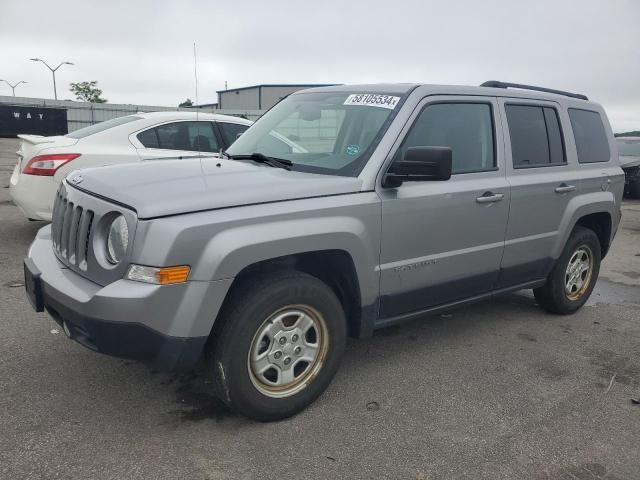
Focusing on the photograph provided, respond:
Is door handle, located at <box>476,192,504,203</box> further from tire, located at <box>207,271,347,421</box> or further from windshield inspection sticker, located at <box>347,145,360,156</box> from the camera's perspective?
tire, located at <box>207,271,347,421</box>

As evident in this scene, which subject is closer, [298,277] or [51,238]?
[298,277]

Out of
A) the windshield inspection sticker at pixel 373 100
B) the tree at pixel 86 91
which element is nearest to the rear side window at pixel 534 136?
the windshield inspection sticker at pixel 373 100

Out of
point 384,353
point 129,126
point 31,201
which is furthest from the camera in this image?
point 129,126

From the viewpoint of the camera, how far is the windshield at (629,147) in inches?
547

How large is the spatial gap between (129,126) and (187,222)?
14.7 ft

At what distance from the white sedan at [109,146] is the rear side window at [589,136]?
361 cm

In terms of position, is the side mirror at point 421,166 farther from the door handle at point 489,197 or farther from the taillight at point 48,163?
the taillight at point 48,163

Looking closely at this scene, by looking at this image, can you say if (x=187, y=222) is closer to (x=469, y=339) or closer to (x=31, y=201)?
(x=469, y=339)

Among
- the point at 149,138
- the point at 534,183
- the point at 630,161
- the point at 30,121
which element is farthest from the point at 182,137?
the point at 30,121

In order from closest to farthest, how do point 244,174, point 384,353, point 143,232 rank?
1. point 143,232
2. point 244,174
3. point 384,353

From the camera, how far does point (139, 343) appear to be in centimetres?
262

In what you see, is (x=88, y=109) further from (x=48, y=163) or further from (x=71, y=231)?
(x=71, y=231)

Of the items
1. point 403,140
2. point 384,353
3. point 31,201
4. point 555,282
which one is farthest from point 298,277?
point 31,201

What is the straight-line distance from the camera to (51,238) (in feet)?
11.4
